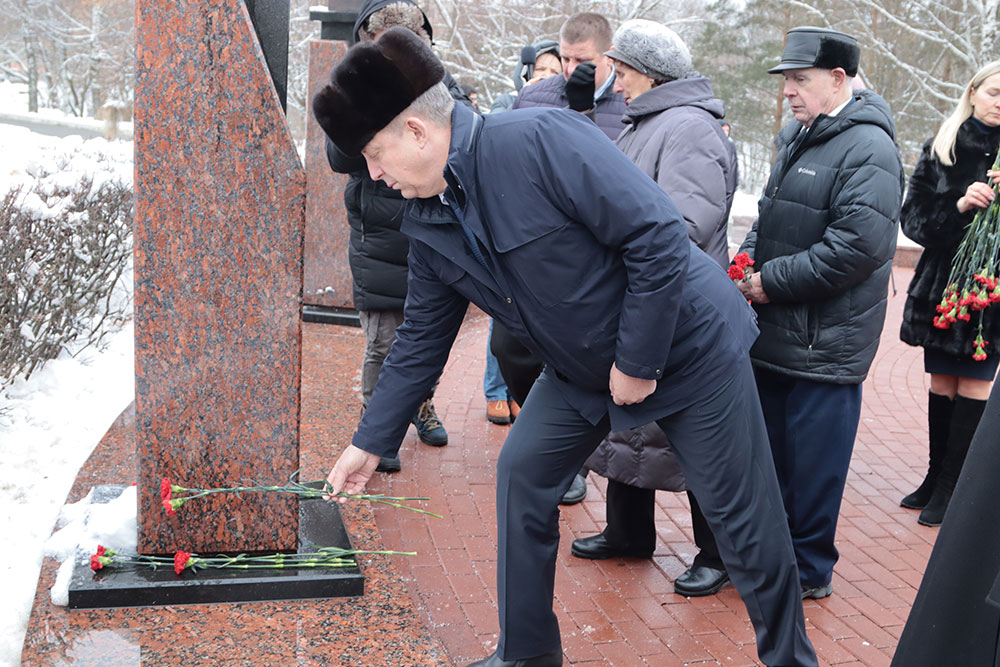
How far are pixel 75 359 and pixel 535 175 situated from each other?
4603mm

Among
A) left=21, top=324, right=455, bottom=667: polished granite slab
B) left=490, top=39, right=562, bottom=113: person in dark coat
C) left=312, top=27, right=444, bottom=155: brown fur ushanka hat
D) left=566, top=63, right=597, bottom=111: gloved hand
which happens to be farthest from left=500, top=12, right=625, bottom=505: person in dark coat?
left=490, top=39, right=562, bottom=113: person in dark coat

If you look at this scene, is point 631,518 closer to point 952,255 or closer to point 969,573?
point 952,255

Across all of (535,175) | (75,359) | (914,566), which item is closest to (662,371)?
(535,175)

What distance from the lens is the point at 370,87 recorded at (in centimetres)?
241

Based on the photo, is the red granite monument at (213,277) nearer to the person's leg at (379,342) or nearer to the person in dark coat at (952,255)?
the person's leg at (379,342)

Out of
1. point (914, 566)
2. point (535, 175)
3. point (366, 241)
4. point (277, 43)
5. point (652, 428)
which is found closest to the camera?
point (535, 175)

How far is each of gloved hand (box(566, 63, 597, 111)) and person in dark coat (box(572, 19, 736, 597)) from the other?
2.22 ft

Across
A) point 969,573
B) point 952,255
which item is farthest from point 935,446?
point 969,573

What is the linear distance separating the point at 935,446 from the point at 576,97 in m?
2.46

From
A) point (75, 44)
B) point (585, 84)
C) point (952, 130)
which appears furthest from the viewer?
point (75, 44)

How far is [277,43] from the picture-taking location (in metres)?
3.36

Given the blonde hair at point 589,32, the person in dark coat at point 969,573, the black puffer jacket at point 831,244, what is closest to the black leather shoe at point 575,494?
the black puffer jacket at point 831,244

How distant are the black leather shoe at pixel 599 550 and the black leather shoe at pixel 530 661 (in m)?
0.98

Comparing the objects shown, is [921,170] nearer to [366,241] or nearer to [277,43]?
[366,241]
